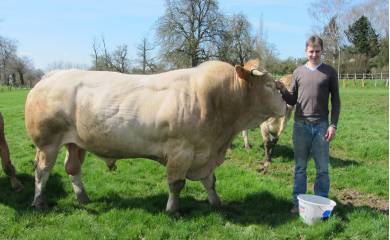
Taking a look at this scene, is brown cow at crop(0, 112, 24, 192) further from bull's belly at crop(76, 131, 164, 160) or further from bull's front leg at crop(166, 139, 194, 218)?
bull's front leg at crop(166, 139, 194, 218)

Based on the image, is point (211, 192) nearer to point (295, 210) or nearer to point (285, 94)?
point (295, 210)

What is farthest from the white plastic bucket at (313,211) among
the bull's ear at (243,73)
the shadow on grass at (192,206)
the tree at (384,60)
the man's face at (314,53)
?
the tree at (384,60)

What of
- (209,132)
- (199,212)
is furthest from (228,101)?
(199,212)

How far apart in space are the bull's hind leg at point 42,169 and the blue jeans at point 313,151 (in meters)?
3.47

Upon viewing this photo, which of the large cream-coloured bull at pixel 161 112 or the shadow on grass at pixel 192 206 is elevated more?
the large cream-coloured bull at pixel 161 112

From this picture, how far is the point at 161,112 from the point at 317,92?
2120mm

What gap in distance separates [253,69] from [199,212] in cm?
206

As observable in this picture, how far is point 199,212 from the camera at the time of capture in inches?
152

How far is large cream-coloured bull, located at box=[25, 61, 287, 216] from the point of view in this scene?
11.3 feet

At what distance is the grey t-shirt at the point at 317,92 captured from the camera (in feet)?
12.4

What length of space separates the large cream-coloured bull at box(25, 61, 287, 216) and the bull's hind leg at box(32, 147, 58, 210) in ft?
0.10

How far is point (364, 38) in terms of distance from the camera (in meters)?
44.5

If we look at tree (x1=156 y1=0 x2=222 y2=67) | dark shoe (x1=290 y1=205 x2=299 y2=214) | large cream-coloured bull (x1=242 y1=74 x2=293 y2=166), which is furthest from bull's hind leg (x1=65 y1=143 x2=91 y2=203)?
tree (x1=156 y1=0 x2=222 y2=67)

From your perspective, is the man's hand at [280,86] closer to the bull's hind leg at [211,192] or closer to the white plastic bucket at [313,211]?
the white plastic bucket at [313,211]
